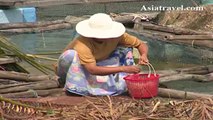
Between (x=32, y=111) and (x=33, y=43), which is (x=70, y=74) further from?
(x=33, y=43)

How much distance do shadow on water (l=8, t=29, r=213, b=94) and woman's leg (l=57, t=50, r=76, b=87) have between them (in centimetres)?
109

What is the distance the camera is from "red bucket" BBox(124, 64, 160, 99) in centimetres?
343

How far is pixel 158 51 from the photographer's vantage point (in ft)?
22.8

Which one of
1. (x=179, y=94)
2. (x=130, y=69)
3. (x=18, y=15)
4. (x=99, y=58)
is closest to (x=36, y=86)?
(x=99, y=58)

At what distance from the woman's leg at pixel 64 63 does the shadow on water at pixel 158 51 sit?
1.09m

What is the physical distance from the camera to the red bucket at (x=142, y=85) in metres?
3.43

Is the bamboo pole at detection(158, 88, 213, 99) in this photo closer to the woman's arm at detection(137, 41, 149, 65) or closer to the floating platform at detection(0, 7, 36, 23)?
the woman's arm at detection(137, 41, 149, 65)

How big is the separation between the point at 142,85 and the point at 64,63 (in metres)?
0.67

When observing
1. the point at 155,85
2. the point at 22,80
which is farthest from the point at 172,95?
Result: the point at 22,80

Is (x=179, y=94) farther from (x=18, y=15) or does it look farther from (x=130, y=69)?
(x=18, y=15)

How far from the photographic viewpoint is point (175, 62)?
670cm

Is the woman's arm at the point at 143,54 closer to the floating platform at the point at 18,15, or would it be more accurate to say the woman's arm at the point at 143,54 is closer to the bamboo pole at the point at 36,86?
the bamboo pole at the point at 36,86

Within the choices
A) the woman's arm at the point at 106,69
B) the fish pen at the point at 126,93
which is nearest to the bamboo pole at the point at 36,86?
the fish pen at the point at 126,93

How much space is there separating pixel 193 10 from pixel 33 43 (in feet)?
9.19
